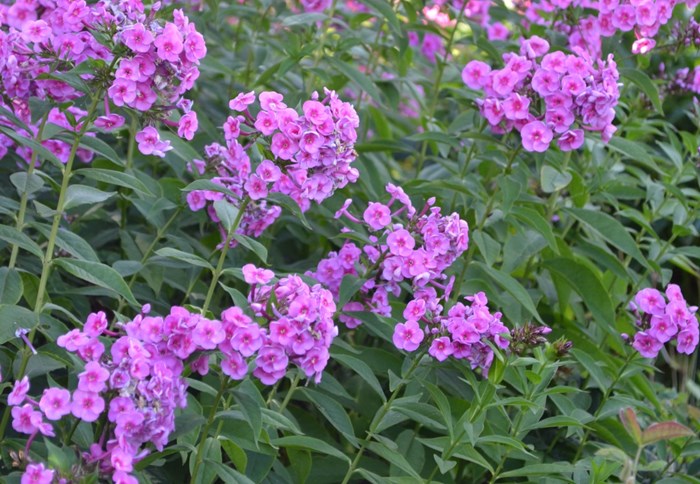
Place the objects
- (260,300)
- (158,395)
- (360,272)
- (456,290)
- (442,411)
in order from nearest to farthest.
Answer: (158,395) < (260,300) < (442,411) < (360,272) < (456,290)

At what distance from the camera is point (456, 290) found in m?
3.35

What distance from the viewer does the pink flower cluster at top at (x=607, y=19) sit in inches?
140

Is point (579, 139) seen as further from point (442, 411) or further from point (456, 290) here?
point (442, 411)

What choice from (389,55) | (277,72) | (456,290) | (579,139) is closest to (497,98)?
(579,139)

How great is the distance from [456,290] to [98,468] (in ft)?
5.19

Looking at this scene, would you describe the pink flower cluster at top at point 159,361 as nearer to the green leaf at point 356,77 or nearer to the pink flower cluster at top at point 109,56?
the pink flower cluster at top at point 109,56

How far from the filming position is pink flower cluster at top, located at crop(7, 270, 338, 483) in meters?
2.05

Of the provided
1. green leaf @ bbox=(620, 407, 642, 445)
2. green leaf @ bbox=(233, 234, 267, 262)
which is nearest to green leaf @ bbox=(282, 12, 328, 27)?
green leaf @ bbox=(233, 234, 267, 262)

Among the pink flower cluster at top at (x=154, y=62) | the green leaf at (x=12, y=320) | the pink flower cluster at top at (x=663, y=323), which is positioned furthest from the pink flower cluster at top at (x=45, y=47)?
the pink flower cluster at top at (x=663, y=323)

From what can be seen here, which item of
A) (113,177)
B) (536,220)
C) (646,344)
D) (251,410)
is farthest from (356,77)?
(251,410)

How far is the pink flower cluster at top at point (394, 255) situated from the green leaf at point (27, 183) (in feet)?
2.82

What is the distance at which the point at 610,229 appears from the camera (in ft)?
11.7

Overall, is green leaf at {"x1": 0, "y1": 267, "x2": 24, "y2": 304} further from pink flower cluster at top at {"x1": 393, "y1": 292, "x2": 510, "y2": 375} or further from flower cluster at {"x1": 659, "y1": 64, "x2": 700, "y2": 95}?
flower cluster at {"x1": 659, "y1": 64, "x2": 700, "y2": 95}

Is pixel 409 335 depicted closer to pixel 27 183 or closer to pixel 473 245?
pixel 473 245
